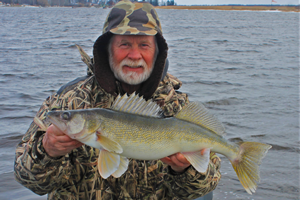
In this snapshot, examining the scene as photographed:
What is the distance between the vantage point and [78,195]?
124 inches

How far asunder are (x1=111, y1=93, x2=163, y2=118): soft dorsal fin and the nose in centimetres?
74

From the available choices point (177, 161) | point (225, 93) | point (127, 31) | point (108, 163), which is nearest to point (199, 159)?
point (177, 161)

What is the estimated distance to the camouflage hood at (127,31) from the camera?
3.24 m

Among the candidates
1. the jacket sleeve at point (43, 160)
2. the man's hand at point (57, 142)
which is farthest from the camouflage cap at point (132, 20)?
the man's hand at point (57, 142)

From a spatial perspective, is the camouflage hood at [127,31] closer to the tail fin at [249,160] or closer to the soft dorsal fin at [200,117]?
the soft dorsal fin at [200,117]

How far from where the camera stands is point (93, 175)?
314cm

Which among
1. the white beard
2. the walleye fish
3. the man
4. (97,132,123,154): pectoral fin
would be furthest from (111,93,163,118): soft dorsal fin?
the white beard

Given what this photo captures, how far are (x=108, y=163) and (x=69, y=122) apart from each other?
1.51 feet

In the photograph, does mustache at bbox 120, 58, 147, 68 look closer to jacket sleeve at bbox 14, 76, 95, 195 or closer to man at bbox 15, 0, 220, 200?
man at bbox 15, 0, 220, 200

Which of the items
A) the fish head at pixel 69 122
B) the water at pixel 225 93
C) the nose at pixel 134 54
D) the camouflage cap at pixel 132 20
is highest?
the camouflage cap at pixel 132 20

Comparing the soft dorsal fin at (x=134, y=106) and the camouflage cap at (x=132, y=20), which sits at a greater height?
the camouflage cap at (x=132, y=20)

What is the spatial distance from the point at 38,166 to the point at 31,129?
494mm

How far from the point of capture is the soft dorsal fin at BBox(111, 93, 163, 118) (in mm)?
2537

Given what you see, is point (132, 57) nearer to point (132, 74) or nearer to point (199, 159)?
point (132, 74)
